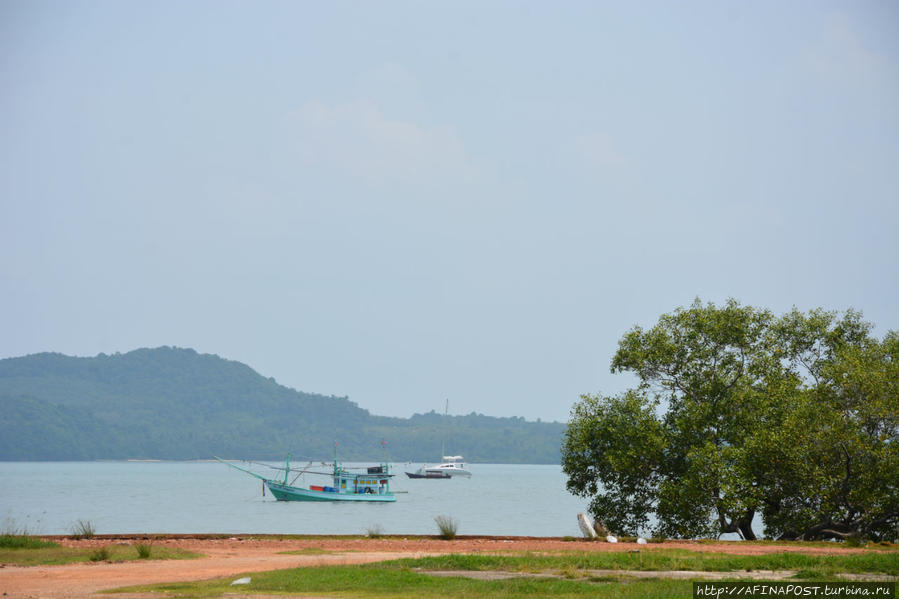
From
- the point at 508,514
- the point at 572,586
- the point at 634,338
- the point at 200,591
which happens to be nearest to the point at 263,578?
the point at 200,591

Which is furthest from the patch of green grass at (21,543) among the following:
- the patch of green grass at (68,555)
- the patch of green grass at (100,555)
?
the patch of green grass at (100,555)

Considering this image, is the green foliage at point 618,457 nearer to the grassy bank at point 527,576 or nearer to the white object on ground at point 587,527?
the white object on ground at point 587,527

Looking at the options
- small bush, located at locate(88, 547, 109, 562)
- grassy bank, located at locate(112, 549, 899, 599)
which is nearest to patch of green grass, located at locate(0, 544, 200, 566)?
small bush, located at locate(88, 547, 109, 562)

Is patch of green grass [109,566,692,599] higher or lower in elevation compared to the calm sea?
higher

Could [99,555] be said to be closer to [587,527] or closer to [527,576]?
[527,576]

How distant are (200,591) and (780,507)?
20.0 meters

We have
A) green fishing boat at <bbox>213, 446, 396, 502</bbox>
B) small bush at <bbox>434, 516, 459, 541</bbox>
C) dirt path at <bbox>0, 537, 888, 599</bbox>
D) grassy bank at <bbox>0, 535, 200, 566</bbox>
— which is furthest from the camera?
green fishing boat at <bbox>213, 446, 396, 502</bbox>

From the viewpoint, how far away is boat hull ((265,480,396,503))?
272ft

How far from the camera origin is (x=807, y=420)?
2698cm

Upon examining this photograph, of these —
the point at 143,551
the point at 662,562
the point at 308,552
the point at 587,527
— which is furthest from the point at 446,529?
the point at 662,562

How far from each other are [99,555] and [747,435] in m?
19.5

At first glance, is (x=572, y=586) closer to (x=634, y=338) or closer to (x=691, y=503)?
(x=691, y=503)

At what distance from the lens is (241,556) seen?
840 inches

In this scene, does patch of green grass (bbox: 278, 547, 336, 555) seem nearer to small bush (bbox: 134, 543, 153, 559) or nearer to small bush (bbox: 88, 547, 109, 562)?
small bush (bbox: 134, 543, 153, 559)
